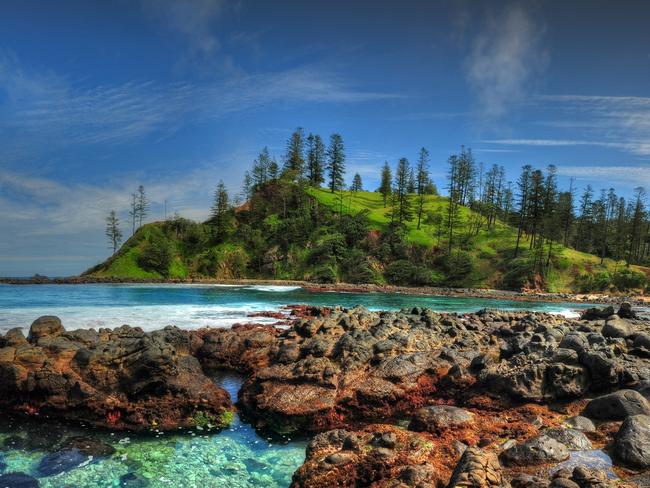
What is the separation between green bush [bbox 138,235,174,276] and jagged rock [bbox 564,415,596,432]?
9423cm

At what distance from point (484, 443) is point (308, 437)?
489 centimetres

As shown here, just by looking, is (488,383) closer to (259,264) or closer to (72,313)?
(72,313)

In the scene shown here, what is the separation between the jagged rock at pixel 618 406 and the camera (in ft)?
33.1

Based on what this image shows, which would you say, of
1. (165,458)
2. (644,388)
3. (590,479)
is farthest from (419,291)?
(590,479)

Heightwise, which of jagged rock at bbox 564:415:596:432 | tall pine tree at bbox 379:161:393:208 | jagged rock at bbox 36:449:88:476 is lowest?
jagged rock at bbox 36:449:88:476

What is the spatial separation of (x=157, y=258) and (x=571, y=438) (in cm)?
9679

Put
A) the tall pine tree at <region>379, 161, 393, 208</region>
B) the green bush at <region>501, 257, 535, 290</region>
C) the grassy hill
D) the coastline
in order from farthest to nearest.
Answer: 1. the tall pine tree at <region>379, 161, 393, 208</region>
2. the grassy hill
3. the green bush at <region>501, 257, 535, 290</region>
4. the coastline

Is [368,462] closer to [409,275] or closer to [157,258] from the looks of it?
[409,275]

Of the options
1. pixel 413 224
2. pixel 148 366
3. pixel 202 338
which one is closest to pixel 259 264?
pixel 413 224

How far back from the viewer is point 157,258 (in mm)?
94812

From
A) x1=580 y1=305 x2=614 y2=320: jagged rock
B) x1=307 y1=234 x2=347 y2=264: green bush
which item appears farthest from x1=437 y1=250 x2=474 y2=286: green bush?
x1=580 y1=305 x2=614 y2=320: jagged rock

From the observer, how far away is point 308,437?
11750mm

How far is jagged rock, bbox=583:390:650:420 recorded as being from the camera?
10078mm

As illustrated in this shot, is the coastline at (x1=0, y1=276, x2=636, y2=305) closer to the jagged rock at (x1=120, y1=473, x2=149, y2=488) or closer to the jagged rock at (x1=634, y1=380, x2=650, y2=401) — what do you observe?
the jagged rock at (x1=634, y1=380, x2=650, y2=401)
